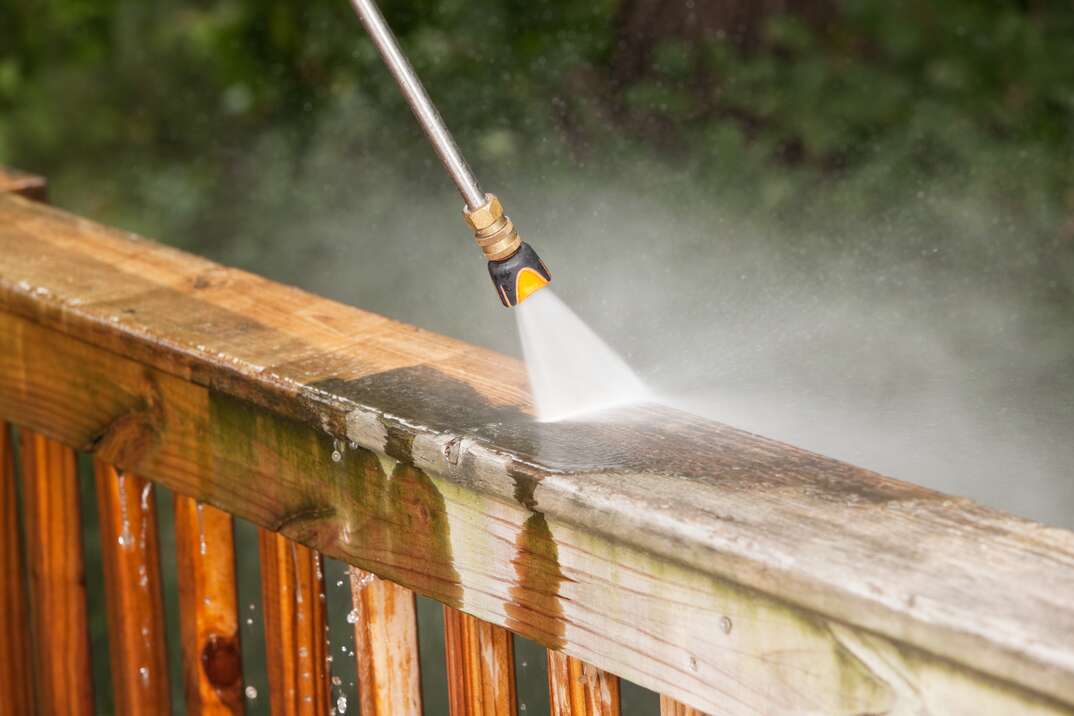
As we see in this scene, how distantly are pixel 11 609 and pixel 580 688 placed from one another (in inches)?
35.1

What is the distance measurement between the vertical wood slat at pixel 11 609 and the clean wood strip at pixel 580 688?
84 centimetres

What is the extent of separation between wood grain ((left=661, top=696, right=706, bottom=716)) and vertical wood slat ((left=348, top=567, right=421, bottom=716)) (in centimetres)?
29

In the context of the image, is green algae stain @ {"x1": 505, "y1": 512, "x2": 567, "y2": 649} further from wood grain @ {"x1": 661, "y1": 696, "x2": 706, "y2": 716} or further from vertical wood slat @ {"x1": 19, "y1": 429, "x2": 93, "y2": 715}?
vertical wood slat @ {"x1": 19, "y1": 429, "x2": 93, "y2": 715}

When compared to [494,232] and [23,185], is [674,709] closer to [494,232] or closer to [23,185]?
[494,232]

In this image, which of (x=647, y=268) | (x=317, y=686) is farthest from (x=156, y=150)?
(x=317, y=686)

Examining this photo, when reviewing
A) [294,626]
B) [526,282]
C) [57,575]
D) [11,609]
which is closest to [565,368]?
[526,282]

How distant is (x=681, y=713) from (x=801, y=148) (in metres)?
3.05

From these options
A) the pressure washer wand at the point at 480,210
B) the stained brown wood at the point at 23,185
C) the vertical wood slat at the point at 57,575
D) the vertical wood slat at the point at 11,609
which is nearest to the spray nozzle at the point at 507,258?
the pressure washer wand at the point at 480,210

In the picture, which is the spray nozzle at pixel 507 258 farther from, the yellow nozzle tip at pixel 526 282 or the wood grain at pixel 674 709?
the wood grain at pixel 674 709

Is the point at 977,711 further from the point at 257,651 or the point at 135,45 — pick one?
the point at 135,45

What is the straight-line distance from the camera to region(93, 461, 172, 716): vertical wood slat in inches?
53.1

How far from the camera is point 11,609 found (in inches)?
61.6

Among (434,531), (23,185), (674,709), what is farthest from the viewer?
(23,185)

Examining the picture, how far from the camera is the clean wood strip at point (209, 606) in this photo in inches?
50.8
